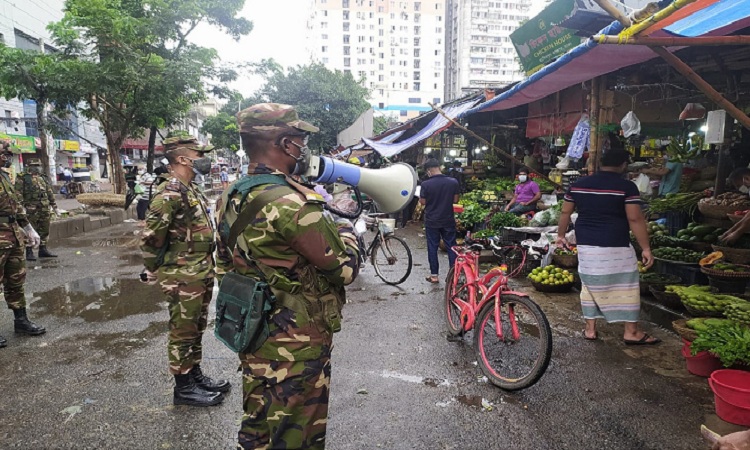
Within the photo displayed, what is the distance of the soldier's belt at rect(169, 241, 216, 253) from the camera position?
10.5 ft

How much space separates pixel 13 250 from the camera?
4539mm

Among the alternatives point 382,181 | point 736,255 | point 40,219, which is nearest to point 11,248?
point 382,181

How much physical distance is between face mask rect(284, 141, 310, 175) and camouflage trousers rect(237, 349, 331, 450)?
831 millimetres

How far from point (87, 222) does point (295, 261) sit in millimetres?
13185

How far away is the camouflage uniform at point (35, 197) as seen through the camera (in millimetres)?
8430

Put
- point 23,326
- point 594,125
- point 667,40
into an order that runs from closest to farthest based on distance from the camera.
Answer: point 667,40 → point 23,326 → point 594,125

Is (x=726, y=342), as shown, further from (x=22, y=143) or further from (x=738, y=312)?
(x=22, y=143)

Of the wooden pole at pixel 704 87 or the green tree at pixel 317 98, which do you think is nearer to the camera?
the wooden pole at pixel 704 87

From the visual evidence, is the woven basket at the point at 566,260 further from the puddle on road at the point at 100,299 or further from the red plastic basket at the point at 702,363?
the puddle on road at the point at 100,299

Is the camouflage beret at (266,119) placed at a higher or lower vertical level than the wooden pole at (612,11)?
lower

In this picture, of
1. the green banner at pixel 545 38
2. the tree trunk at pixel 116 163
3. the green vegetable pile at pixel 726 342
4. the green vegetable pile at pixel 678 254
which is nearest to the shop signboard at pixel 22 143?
the tree trunk at pixel 116 163

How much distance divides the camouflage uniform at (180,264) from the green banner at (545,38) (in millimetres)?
6696

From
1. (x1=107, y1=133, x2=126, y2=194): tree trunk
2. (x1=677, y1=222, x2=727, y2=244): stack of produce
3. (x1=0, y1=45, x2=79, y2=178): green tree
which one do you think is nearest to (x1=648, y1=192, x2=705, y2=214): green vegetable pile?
(x1=677, y1=222, x2=727, y2=244): stack of produce

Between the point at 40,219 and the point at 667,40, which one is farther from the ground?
the point at 667,40
